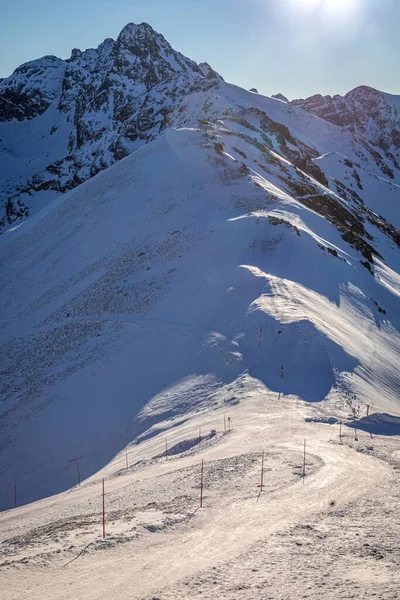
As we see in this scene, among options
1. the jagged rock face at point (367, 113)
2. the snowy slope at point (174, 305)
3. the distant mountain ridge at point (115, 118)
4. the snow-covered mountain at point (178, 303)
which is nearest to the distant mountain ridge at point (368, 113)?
the jagged rock face at point (367, 113)

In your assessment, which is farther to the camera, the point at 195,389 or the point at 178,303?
the point at 178,303

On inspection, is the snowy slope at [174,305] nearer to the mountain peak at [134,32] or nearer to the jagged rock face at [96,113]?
the jagged rock face at [96,113]

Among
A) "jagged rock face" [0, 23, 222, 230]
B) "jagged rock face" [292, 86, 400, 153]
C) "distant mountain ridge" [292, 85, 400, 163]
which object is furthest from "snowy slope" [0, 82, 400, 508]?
"jagged rock face" [292, 86, 400, 153]

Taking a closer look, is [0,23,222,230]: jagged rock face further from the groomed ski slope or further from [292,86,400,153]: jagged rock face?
the groomed ski slope

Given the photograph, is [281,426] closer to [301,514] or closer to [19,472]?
[301,514]

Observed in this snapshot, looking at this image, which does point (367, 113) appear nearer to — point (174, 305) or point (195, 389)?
point (174, 305)

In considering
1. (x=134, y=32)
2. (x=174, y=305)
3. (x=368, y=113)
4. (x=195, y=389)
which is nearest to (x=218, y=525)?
(x=195, y=389)
